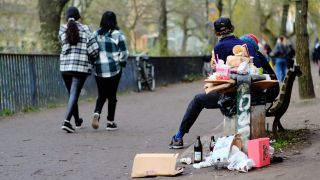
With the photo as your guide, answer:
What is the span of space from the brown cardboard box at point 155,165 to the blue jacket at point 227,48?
67.4 inches

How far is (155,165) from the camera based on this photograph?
7.19m

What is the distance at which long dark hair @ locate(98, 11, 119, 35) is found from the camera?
1146 centimetres

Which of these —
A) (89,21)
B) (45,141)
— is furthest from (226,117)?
(89,21)

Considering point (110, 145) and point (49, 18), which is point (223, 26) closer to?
point (110, 145)

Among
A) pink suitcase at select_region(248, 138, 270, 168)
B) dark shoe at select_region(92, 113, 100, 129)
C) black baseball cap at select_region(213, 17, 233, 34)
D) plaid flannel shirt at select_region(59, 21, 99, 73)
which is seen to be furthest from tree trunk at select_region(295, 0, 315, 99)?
pink suitcase at select_region(248, 138, 270, 168)

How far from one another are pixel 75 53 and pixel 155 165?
4.71 metres

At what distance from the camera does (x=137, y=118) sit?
14.1 metres

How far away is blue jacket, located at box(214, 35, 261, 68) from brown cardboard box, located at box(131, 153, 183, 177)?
1.71m

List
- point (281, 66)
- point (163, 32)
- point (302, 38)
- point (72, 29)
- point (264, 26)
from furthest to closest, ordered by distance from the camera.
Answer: point (264, 26) → point (163, 32) → point (281, 66) → point (302, 38) → point (72, 29)

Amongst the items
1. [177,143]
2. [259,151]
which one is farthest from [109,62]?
[259,151]

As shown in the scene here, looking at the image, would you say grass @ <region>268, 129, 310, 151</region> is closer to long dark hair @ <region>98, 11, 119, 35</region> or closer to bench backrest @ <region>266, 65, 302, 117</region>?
bench backrest @ <region>266, 65, 302, 117</region>

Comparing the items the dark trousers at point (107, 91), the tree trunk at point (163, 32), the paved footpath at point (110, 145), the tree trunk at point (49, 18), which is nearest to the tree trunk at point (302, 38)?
the paved footpath at point (110, 145)

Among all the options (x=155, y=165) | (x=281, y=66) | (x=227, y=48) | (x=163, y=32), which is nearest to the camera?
(x=155, y=165)

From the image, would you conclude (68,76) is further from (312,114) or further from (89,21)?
(89,21)
